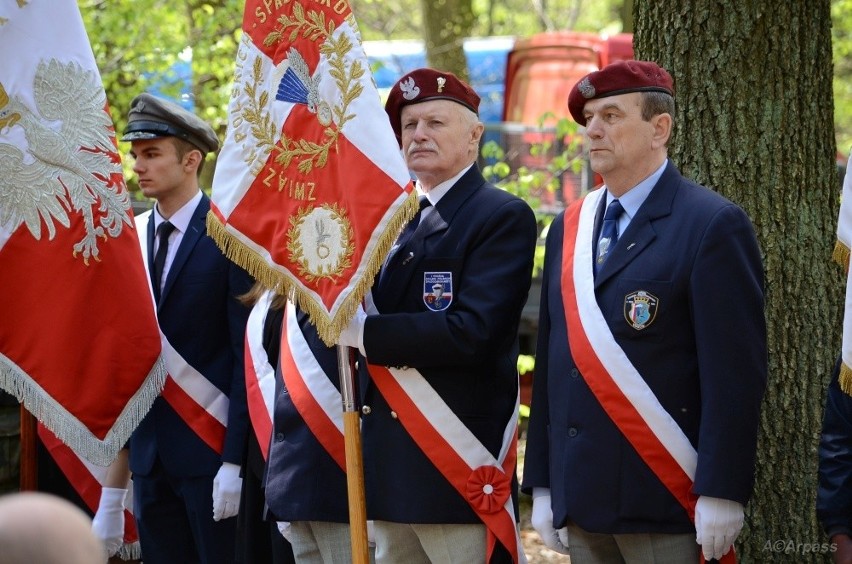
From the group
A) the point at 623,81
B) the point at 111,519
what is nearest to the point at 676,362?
the point at 623,81

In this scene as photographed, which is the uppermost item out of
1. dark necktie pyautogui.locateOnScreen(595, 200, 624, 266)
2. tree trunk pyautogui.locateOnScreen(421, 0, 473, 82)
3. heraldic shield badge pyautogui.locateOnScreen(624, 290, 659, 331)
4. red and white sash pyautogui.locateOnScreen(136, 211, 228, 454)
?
tree trunk pyautogui.locateOnScreen(421, 0, 473, 82)

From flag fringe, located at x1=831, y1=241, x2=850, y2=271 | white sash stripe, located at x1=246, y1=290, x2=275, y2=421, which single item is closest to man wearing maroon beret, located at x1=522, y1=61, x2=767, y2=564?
flag fringe, located at x1=831, y1=241, x2=850, y2=271

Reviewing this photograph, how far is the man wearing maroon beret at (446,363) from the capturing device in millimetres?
3643

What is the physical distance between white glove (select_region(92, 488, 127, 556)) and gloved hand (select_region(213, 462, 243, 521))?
0.55 metres

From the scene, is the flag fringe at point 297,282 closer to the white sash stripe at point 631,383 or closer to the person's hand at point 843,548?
the white sash stripe at point 631,383

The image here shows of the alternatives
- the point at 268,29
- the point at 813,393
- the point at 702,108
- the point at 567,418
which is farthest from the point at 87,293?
the point at 813,393

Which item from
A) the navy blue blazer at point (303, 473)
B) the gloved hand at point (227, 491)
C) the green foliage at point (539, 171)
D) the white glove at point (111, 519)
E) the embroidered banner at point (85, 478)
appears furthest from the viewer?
the green foliage at point (539, 171)

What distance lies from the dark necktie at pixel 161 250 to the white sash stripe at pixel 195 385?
125mm

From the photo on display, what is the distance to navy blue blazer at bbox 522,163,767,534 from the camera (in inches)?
Result: 127

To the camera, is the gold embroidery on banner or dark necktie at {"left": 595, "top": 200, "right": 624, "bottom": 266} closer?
dark necktie at {"left": 595, "top": 200, "right": 624, "bottom": 266}

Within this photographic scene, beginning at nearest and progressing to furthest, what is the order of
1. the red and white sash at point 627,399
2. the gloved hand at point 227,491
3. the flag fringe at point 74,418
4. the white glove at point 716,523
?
the white glove at point 716,523, the red and white sash at point 627,399, the flag fringe at point 74,418, the gloved hand at point 227,491

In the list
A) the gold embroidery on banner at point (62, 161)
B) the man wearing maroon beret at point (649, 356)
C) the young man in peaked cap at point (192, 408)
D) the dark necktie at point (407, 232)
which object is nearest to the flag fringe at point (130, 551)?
the young man in peaked cap at point (192, 408)

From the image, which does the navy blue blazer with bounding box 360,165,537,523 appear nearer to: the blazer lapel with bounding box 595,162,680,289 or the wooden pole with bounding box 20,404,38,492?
the blazer lapel with bounding box 595,162,680,289

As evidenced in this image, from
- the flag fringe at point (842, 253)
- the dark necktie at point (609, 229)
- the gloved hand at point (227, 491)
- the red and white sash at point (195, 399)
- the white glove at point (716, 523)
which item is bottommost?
the gloved hand at point (227, 491)
